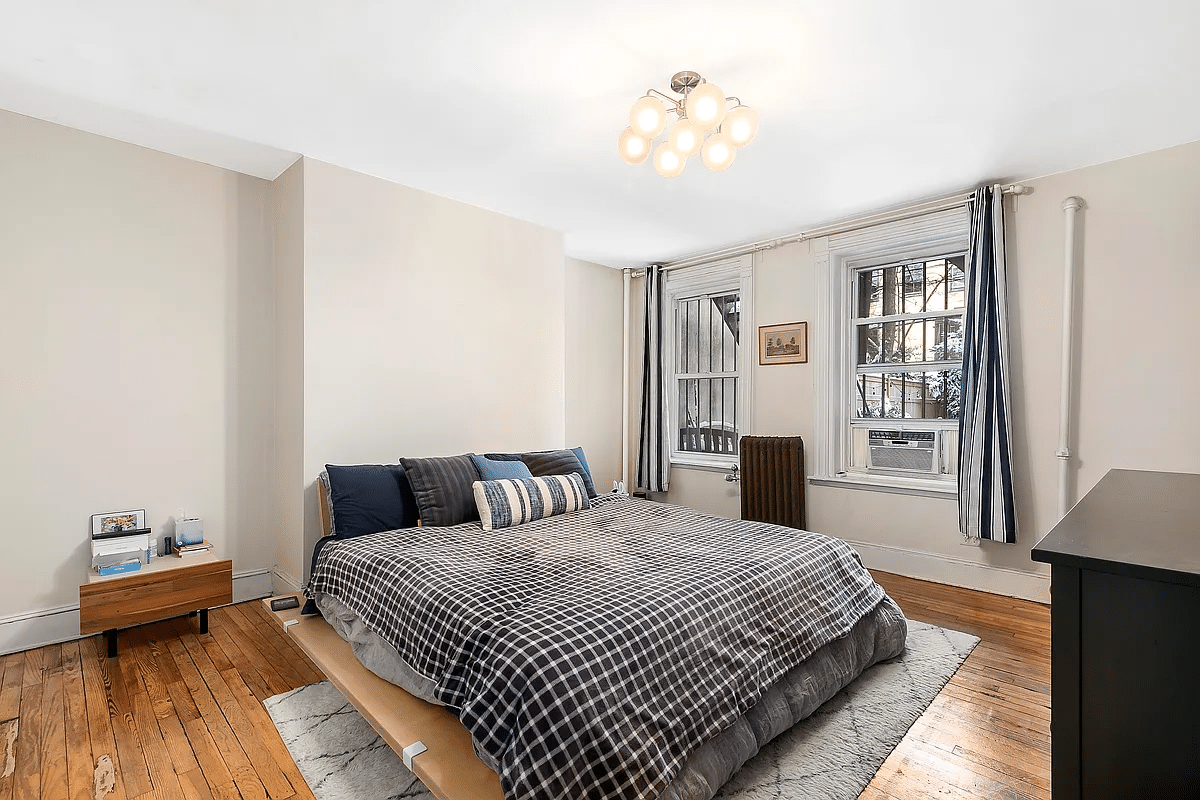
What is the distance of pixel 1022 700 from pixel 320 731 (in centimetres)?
267

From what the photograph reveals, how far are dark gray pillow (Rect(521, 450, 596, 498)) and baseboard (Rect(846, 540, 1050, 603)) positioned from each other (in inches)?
81.3

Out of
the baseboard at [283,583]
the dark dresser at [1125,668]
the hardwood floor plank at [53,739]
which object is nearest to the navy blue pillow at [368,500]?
the baseboard at [283,583]

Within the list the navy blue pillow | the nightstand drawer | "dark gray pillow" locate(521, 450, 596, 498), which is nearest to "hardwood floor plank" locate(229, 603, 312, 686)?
the nightstand drawer

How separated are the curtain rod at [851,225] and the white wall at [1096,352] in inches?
10.1

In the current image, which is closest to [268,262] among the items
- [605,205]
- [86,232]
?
[86,232]

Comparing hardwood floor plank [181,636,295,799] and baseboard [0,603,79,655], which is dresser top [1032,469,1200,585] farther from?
baseboard [0,603,79,655]

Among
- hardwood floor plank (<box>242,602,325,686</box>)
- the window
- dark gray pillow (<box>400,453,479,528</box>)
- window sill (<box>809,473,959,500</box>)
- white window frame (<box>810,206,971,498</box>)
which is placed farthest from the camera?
white window frame (<box>810,206,971,498</box>)

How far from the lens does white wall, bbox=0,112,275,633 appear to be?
9.16ft

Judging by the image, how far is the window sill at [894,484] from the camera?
387cm

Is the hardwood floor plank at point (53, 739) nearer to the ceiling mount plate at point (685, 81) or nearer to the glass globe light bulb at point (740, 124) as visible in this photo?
the glass globe light bulb at point (740, 124)

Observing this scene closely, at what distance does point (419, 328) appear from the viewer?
148 inches

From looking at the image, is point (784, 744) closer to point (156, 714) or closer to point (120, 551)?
A: point (156, 714)

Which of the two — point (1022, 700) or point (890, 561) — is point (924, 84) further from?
point (890, 561)

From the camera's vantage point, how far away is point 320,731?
212 cm
